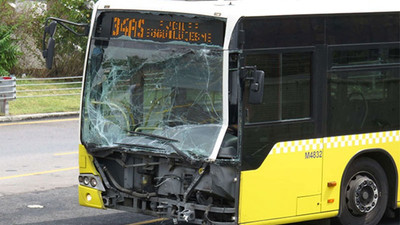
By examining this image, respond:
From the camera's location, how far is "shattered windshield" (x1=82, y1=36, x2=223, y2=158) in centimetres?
1009

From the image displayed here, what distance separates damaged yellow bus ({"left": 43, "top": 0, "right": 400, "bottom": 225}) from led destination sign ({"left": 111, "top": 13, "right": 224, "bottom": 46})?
0.05ft

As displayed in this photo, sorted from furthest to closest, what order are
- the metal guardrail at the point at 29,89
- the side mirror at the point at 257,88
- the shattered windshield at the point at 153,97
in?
the metal guardrail at the point at 29,89
the shattered windshield at the point at 153,97
the side mirror at the point at 257,88

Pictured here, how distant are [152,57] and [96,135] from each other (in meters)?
1.22

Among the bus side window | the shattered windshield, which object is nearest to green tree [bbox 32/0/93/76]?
the shattered windshield

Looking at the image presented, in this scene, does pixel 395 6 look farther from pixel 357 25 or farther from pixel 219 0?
pixel 219 0

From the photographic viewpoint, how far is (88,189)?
36.3ft

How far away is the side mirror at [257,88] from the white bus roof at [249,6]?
707 millimetres

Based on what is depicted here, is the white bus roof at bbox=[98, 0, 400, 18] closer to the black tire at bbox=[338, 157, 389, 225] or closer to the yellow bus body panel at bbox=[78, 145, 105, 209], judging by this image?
the yellow bus body panel at bbox=[78, 145, 105, 209]

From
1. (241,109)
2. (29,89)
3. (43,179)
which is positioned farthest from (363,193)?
(29,89)

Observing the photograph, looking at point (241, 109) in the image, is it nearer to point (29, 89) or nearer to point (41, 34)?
point (29, 89)

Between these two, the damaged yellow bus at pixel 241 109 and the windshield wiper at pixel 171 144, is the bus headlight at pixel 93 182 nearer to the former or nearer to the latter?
the damaged yellow bus at pixel 241 109

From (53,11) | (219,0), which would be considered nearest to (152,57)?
(219,0)

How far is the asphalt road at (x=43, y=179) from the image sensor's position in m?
12.3

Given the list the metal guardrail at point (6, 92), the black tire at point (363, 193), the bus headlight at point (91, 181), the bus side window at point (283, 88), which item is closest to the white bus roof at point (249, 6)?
the bus side window at point (283, 88)
